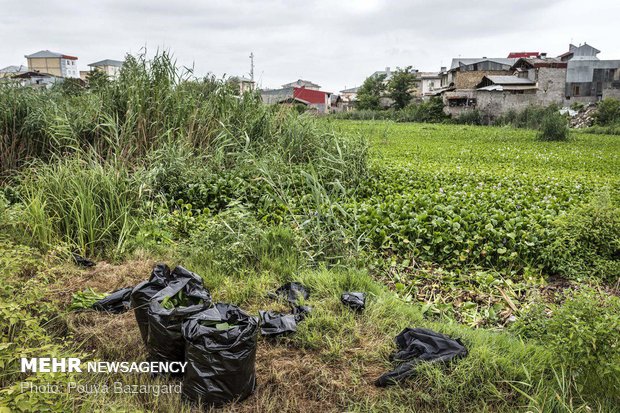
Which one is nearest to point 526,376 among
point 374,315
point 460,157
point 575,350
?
point 575,350

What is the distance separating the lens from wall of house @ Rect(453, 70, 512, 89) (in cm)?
3781

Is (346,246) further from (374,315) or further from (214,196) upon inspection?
(214,196)

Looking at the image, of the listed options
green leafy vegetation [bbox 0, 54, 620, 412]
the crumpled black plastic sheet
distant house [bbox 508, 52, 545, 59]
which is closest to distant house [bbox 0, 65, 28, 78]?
green leafy vegetation [bbox 0, 54, 620, 412]

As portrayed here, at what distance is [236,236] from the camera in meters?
3.78

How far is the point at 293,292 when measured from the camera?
10.2 ft

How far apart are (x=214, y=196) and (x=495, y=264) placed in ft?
10.4

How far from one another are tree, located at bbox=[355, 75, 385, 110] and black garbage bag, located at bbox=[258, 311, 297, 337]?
4262cm

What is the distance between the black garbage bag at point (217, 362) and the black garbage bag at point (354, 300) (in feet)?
3.14

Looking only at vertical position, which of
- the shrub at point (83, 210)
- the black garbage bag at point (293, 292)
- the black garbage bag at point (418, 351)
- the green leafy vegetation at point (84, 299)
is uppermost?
the shrub at point (83, 210)

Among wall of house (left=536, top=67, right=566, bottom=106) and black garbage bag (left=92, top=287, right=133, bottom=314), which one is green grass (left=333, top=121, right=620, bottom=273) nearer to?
black garbage bag (left=92, top=287, right=133, bottom=314)

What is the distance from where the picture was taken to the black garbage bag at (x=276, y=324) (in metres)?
2.63

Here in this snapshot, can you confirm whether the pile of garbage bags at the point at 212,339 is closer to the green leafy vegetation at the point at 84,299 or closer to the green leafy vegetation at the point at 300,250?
the green leafy vegetation at the point at 300,250

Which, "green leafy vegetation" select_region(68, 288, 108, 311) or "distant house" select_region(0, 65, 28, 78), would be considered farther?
"distant house" select_region(0, 65, 28, 78)

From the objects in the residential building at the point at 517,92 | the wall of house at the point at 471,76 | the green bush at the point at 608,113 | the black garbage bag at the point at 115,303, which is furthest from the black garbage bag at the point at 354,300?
the wall of house at the point at 471,76
